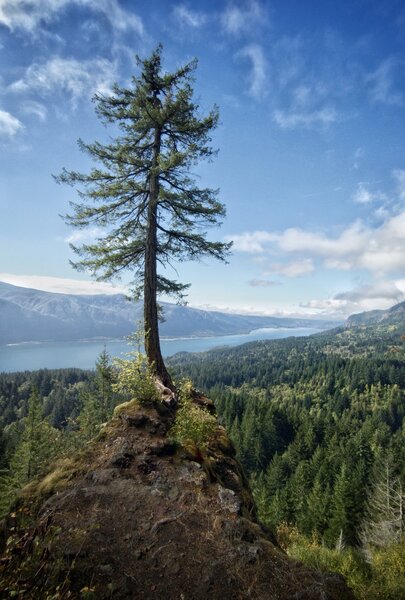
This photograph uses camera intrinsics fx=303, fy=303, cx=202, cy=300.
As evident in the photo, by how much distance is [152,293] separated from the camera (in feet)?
40.9

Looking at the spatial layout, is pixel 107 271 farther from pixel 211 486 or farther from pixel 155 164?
pixel 211 486

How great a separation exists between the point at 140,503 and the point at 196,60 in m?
15.3

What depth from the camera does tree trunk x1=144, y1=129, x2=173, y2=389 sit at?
473 inches

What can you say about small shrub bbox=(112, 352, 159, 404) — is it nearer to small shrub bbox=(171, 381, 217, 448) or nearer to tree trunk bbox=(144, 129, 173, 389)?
small shrub bbox=(171, 381, 217, 448)

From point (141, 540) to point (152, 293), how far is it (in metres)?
8.66

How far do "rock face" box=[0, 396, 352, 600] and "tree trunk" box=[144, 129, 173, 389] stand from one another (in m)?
4.43

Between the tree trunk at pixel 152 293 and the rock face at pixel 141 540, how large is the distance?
443cm

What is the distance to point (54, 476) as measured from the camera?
707 cm

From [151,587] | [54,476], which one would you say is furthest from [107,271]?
[151,587]

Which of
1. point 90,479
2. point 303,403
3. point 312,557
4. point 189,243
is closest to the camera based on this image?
point 90,479

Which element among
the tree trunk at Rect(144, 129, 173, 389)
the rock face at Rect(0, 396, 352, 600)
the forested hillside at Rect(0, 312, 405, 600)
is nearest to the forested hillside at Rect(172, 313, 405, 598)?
the forested hillside at Rect(0, 312, 405, 600)

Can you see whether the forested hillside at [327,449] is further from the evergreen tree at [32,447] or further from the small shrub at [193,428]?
the evergreen tree at [32,447]

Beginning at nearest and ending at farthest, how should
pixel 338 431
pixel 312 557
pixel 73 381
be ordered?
1. pixel 312 557
2. pixel 338 431
3. pixel 73 381

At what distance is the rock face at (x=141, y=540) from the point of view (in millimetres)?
4125
